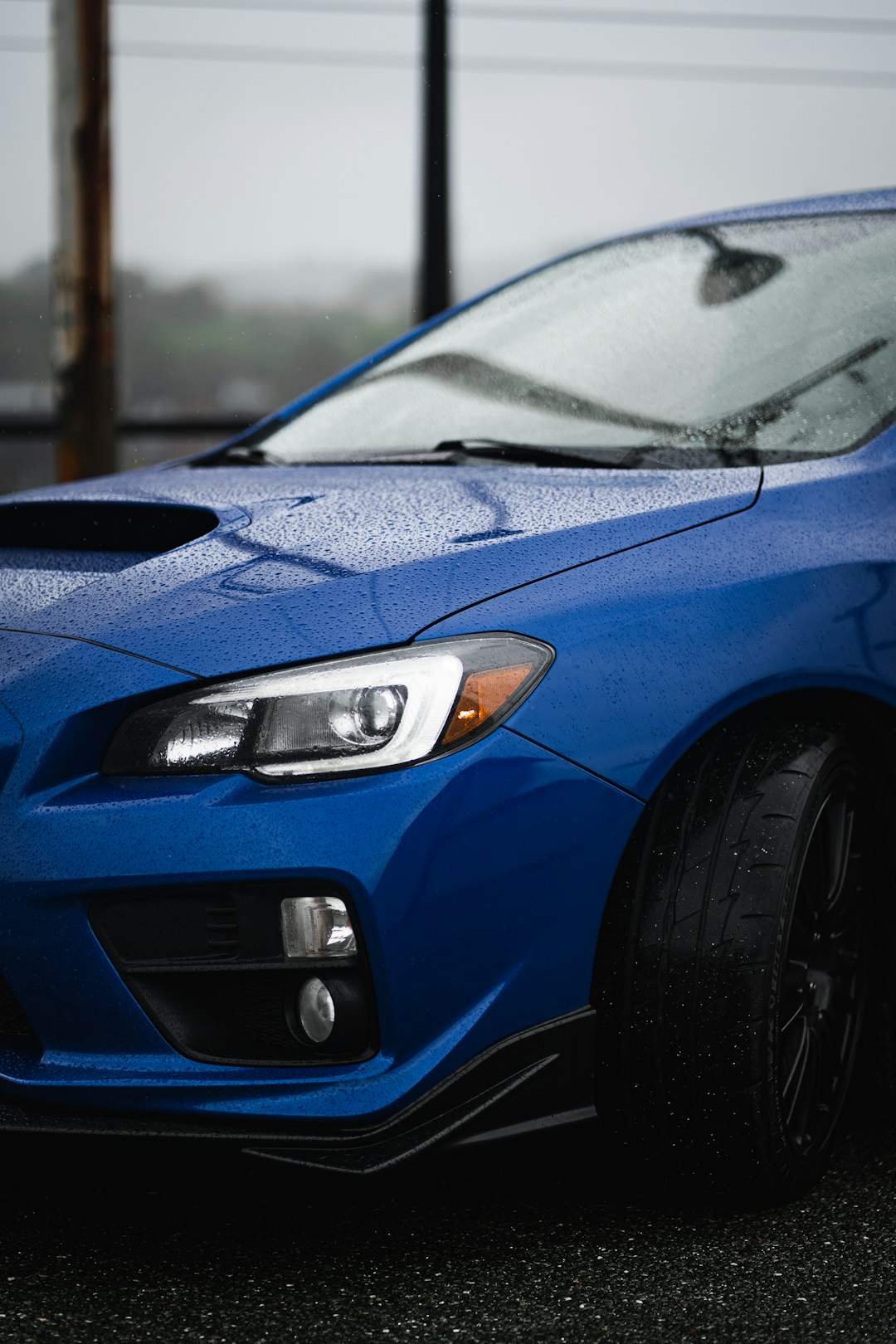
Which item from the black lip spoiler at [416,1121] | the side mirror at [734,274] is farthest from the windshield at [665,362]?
the black lip spoiler at [416,1121]

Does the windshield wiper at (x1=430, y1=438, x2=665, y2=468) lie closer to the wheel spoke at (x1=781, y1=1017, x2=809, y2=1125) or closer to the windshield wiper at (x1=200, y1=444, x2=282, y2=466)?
the windshield wiper at (x1=200, y1=444, x2=282, y2=466)

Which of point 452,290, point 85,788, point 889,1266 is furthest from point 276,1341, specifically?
point 452,290

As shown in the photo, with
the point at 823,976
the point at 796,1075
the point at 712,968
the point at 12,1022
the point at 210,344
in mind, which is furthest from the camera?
the point at 210,344

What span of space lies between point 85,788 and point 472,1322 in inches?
30.2

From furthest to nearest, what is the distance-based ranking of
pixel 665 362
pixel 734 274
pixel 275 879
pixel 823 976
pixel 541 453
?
pixel 734 274, pixel 665 362, pixel 541 453, pixel 823 976, pixel 275 879

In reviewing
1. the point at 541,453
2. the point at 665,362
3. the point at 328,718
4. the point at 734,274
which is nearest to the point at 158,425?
the point at 734,274

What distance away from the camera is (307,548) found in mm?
2107

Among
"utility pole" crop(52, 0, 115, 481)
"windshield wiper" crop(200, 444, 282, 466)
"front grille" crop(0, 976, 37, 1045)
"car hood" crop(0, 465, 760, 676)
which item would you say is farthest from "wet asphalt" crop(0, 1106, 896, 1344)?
"utility pole" crop(52, 0, 115, 481)

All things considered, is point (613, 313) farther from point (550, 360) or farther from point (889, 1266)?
point (889, 1266)

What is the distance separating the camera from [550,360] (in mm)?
3029

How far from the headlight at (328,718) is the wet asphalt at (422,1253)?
0.46 meters

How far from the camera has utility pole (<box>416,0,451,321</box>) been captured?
31.7 ft

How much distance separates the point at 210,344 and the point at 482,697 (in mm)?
9155

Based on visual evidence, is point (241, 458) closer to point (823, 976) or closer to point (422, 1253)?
point (823, 976)
